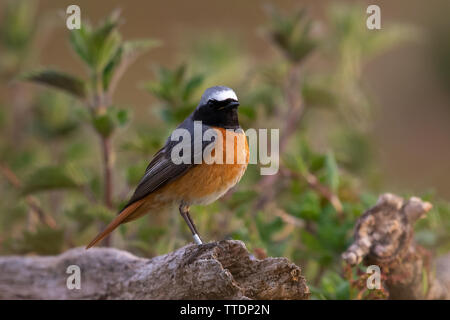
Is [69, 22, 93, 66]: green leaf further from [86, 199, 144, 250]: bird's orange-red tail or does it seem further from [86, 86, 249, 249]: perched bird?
[86, 199, 144, 250]: bird's orange-red tail

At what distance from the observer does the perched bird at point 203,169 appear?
2.45 meters

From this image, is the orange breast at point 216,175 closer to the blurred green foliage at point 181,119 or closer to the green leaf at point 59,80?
the blurred green foliage at point 181,119

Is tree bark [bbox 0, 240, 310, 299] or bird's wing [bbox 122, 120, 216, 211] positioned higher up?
bird's wing [bbox 122, 120, 216, 211]

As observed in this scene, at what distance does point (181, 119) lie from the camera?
11.0 feet

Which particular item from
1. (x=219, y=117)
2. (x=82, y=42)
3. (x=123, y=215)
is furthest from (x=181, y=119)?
(x=123, y=215)

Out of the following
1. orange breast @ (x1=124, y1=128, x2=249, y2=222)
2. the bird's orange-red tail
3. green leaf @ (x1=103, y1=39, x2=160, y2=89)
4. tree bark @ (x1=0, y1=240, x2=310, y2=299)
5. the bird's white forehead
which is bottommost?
tree bark @ (x1=0, y1=240, x2=310, y2=299)

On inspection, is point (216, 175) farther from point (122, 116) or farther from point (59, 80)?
point (59, 80)

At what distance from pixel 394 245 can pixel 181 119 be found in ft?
4.56

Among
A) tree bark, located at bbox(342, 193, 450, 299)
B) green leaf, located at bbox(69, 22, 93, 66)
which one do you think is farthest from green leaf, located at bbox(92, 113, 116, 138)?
tree bark, located at bbox(342, 193, 450, 299)

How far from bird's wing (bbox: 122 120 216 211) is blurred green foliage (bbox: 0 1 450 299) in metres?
0.38

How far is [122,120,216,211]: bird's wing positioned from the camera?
2.46 meters

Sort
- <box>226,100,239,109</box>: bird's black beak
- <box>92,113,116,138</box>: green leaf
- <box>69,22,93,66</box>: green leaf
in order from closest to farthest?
<box>226,100,239,109</box>: bird's black beak < <box>92,113,116,138</box>: green leaf < <box>69,22,93,66</box>: green leaf

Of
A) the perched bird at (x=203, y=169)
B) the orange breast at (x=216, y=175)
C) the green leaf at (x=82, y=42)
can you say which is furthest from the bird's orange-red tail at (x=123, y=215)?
the green leaf at (x=82, y=42)

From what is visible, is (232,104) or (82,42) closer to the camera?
(232,104)
